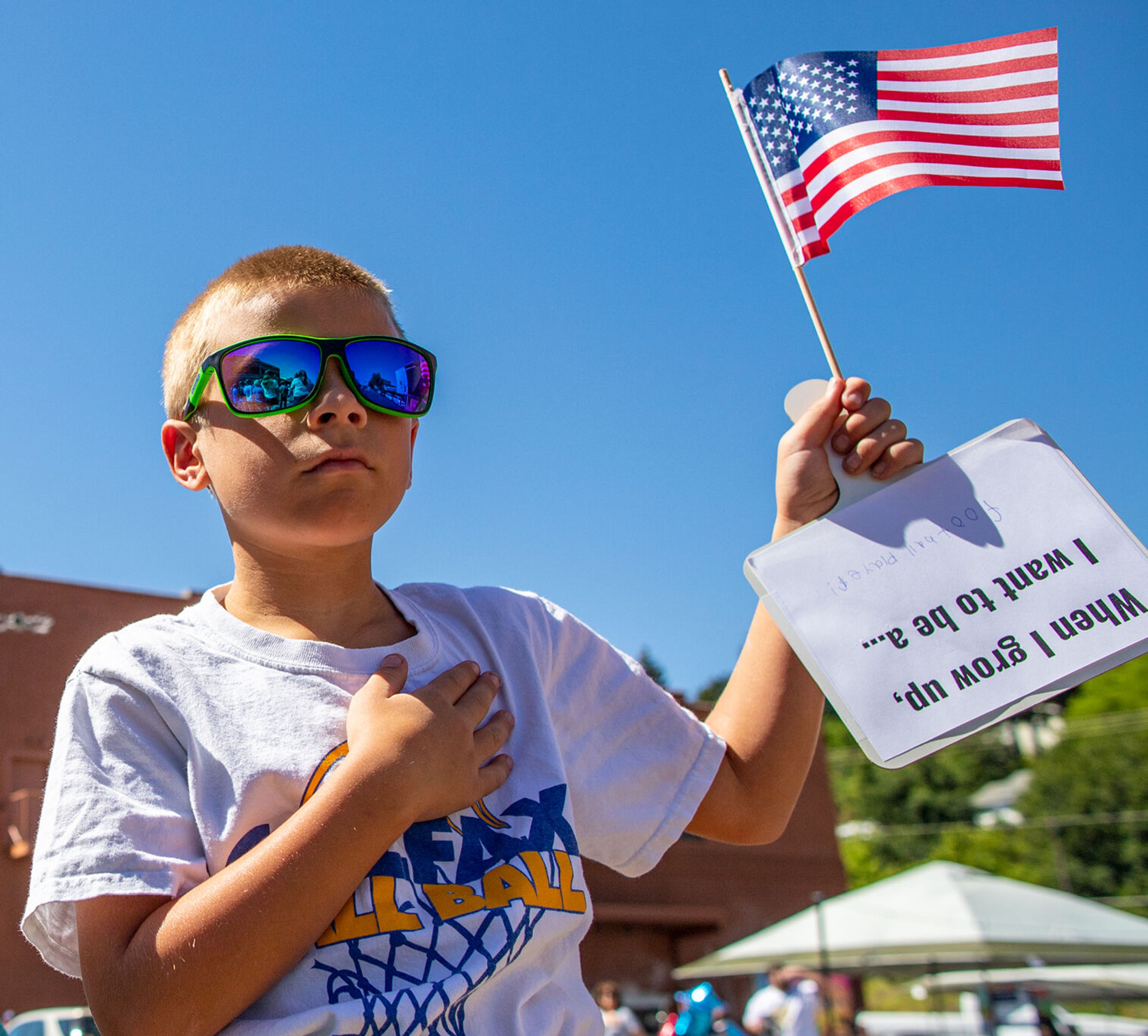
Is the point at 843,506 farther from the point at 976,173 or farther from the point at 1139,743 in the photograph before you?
the point at 1139,743

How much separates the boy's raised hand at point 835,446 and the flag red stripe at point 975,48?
2.71 feet

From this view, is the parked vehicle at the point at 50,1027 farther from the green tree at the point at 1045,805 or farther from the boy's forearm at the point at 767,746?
the green tree at the point at 1045,805

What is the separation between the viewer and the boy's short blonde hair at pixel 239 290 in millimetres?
A: 1496

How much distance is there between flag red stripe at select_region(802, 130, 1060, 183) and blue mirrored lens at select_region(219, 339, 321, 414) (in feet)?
3.52

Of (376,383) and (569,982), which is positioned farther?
(376,383)

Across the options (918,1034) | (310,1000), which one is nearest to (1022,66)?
(310,1000)

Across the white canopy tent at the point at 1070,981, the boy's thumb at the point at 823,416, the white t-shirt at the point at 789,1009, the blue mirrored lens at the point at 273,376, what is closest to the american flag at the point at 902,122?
the boy's thumb at the point at 823,416

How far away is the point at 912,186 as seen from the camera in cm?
197

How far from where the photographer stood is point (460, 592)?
1672mm

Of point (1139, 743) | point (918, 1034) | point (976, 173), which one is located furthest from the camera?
point (1139, 743)

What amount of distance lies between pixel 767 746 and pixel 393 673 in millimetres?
652

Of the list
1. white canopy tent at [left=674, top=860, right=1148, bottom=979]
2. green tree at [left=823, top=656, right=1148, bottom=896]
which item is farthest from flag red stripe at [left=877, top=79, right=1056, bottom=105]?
green tree at [left=823, top=656, right=1148, bottom=896]

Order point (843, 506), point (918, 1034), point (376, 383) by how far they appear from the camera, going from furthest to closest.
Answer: point (918, 1034) → point (843, 506) → point (376, 383)

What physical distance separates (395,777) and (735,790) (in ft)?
2.16
